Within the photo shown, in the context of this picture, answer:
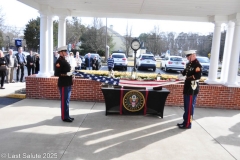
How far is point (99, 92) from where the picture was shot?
7992mm

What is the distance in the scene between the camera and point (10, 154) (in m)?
3.94

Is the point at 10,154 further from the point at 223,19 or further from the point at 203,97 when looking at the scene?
the point at 223,19

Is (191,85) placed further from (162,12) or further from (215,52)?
(162,12)

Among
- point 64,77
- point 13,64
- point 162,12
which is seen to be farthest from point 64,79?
point 13,64

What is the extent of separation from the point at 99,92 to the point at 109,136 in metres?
3.15

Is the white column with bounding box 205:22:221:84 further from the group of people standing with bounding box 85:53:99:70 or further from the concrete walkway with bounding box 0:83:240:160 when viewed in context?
the group of people standing with bounding box 85:53:99:70

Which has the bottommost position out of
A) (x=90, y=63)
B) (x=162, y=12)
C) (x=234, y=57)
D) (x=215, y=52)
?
(x=90, y=63)

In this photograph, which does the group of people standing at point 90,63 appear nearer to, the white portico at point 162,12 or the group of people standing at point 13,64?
the group of people standing at point 13,64

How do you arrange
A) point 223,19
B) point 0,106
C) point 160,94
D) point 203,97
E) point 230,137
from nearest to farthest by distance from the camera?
1. point 230,137
2. point 160,94
3. point 0,106
4. point 203,97
5. point 223,19

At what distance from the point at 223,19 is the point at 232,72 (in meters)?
2.09

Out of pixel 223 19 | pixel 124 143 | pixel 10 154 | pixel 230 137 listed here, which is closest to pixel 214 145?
pixel 230 137

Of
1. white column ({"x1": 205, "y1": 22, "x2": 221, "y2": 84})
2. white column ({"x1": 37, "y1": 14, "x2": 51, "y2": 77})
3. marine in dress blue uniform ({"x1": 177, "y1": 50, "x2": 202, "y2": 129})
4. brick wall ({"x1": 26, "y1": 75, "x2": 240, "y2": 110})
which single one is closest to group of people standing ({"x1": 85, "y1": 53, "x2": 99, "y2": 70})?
white column ({"x1": 37, "y1": 14, "x2": 51, "y2": 77})

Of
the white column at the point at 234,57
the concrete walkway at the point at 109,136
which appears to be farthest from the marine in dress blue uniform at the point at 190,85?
the white column at the point at 234,57

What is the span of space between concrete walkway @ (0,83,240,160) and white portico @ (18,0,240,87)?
227 cm
